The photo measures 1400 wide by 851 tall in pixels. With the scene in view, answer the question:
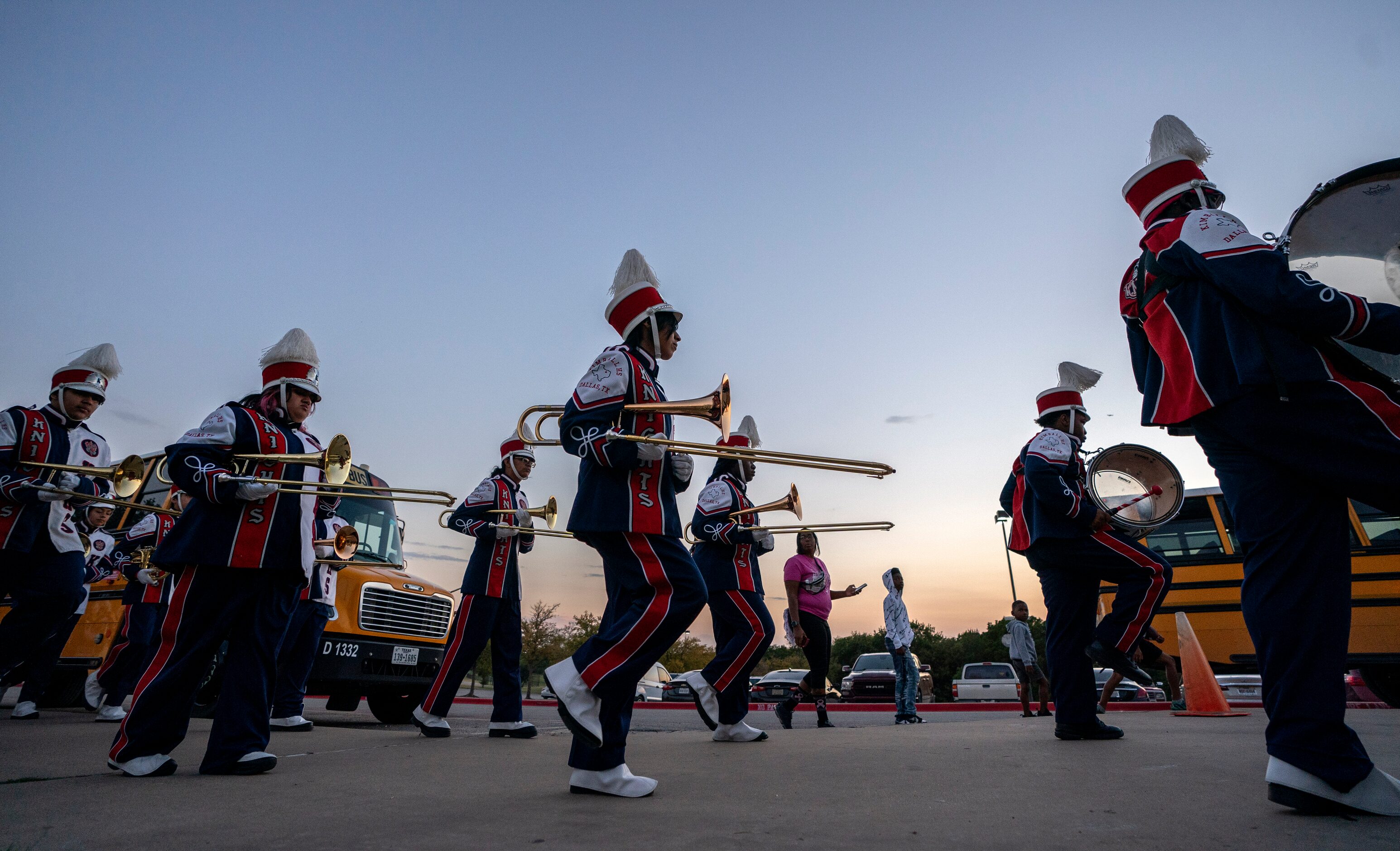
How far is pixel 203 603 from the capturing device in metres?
3.73

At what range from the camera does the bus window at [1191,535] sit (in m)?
11.1

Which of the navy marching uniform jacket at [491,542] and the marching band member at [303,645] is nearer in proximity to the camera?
the navy marching uniform jacket at [491,542]

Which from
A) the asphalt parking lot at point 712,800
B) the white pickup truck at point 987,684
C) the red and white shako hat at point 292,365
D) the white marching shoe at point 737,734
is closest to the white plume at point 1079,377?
the asphalt parking lot at point 712,800

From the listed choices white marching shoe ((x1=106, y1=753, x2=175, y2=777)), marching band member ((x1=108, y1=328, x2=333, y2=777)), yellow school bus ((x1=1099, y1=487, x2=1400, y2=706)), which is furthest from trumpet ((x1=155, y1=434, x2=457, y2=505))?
yellow school bus ((x1=1099, y1=487, x2=1400, y2=706))

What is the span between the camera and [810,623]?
7938mm

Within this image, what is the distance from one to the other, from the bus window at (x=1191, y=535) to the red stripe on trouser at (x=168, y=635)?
1130 cm

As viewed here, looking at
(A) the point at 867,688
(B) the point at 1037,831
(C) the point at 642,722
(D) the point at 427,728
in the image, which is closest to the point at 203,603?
→ (D) the point at 427,728

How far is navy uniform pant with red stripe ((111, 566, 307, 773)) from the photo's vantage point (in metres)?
3.55

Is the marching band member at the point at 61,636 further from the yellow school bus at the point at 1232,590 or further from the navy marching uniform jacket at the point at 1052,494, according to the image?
the yellow school bus at the point at 1232,590

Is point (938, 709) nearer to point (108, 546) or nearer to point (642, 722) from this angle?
point (642, 722)

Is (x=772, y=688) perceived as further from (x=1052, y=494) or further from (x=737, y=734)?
(x=1052, y=494)

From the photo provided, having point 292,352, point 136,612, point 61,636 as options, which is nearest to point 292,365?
point 292,352

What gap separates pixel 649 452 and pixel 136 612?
7678mm

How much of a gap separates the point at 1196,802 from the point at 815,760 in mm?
1865
